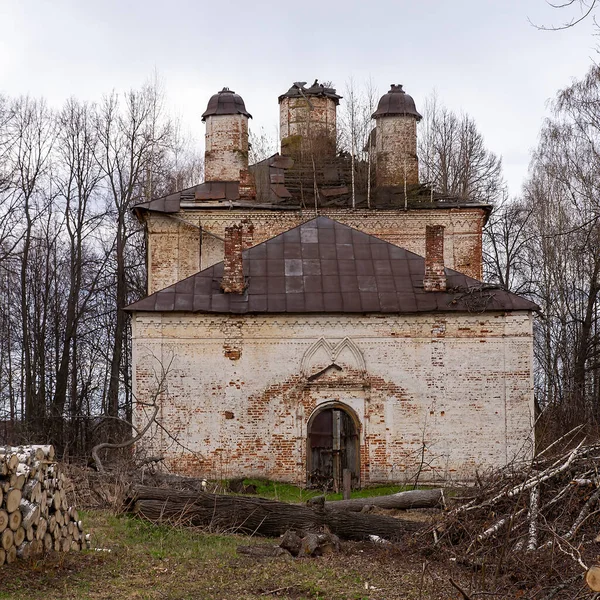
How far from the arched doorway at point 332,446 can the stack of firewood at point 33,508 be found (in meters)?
8.24

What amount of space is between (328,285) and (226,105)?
7.52 metres

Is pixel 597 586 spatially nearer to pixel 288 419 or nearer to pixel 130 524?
pixel 130 524

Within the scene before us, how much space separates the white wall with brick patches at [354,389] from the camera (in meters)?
17.0

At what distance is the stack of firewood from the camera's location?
7852mm

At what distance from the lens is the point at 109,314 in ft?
97.1

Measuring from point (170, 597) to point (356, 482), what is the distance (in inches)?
386

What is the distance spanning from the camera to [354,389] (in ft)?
56.4

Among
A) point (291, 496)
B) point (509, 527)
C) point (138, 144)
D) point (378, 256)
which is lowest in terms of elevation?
point (291, 496)

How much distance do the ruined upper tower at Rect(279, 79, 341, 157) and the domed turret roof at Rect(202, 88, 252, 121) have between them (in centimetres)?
161

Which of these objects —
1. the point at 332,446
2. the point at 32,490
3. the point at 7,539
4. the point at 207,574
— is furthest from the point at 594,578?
the point at 332,446

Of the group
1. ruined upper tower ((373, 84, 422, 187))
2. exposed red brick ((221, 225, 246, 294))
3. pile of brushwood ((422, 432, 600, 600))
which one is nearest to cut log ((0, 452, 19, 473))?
pile of brushwood ((422, 432, 600, 600))

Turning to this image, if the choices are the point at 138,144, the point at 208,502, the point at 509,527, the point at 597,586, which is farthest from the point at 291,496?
the point at 138,144

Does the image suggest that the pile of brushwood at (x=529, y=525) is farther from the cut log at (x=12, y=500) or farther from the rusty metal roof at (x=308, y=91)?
the rusty metal roof at (x=308, y=91)

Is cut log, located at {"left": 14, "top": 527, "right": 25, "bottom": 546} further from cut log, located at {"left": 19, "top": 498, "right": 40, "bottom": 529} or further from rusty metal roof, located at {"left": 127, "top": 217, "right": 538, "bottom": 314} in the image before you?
rusty metal roof, located at {"left": 127, "top": 217, "right": 538, "bottom": 314}
